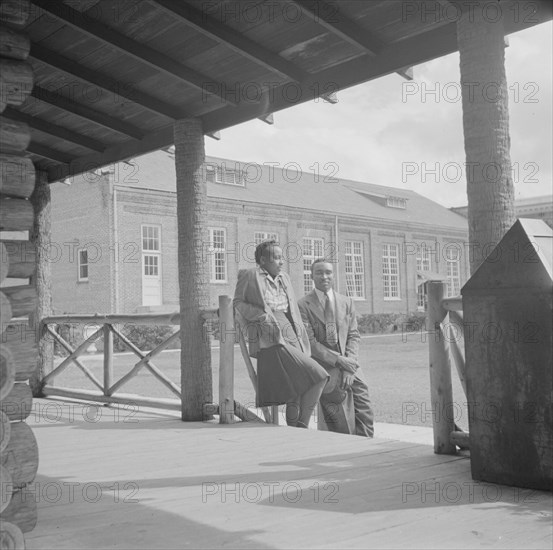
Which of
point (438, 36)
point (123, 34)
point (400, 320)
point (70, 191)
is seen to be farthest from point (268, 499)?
point (400, 320)

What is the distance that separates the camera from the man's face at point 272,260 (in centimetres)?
675

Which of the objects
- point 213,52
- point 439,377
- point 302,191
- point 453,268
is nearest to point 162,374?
point 213,52

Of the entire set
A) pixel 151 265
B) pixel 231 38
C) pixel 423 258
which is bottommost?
pixel 151 265

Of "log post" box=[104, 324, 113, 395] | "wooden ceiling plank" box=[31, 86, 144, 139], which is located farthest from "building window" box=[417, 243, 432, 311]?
"wooden ceiling plank" box=[31, 86, 144, 139]

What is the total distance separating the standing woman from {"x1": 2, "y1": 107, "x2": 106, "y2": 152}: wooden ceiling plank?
279cm

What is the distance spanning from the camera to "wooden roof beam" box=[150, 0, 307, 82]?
5.50m

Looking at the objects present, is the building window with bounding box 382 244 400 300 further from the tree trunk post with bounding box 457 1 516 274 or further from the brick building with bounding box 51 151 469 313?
the tree trunk post with bounding box 457 1 516 274

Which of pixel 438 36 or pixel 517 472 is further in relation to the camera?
pixel 438 36

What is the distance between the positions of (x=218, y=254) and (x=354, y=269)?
9.09 metres

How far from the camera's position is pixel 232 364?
289 inches

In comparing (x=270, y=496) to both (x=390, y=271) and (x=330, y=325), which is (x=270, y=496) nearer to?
(x=330, y=325)

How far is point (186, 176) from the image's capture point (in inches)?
289

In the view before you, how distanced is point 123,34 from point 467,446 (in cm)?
424

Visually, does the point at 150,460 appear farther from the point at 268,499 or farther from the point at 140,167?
the point at 140,167
